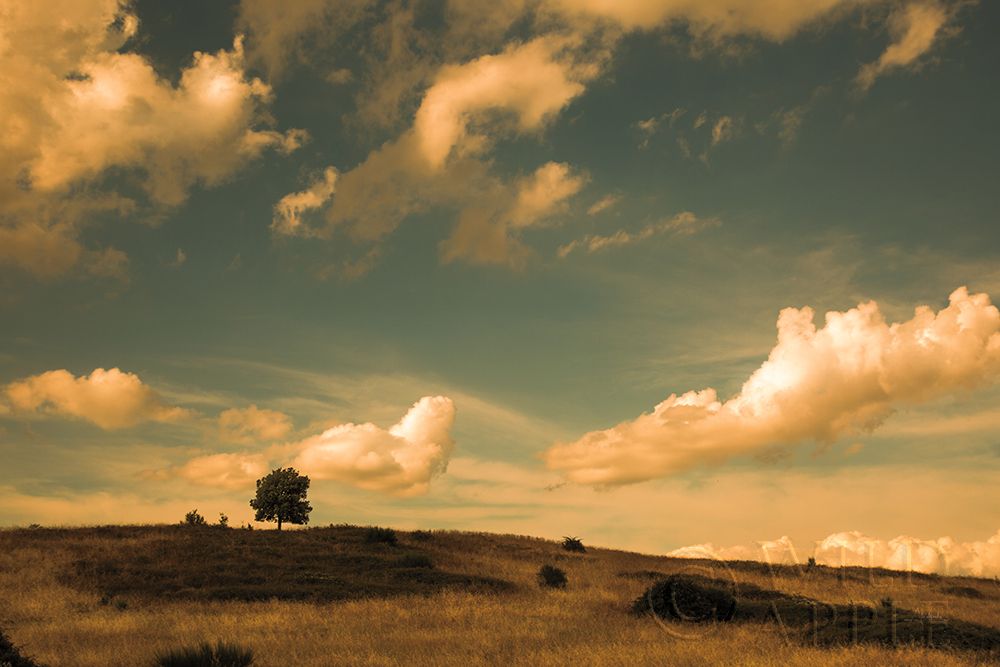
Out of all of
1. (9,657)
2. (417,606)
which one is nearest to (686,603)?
(417,606)

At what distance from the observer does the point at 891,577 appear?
42.5m

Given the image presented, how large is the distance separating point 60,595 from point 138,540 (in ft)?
36.2

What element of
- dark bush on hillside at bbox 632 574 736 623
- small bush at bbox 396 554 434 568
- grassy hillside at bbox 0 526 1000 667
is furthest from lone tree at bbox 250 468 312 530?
dark bush on hillside at bbox 632 574 736 623

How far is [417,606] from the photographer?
24.1 m

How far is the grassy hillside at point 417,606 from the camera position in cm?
1617

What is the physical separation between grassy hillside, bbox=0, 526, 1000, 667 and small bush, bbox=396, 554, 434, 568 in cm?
7

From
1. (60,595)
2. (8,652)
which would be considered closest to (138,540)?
(60,595)

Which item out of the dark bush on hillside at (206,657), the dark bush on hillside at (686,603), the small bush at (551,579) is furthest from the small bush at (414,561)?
the dark bush on hillside at (206,657)

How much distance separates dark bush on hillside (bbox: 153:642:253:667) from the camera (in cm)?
1375

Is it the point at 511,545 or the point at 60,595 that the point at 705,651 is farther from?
the point at 511,545

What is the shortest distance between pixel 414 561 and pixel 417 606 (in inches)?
362

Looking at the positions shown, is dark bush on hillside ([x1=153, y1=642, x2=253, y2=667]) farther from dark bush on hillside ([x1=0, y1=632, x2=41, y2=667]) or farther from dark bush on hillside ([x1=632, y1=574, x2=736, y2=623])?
dark bush on hillside ([x1=632, y1=574, x2=736, y2=623])

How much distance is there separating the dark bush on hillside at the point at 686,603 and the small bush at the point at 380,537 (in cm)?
1889

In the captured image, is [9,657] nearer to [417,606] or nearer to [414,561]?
[417,606]
